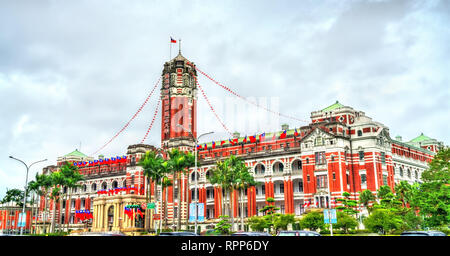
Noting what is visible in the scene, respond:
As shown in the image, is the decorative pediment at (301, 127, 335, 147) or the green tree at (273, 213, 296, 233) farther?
the decorative pediment at (301, 127, 335, 147)

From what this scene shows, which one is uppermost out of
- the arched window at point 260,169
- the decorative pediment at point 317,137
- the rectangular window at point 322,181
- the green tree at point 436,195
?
the decorative pediment at point 317,137

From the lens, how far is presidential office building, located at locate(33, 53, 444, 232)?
77.5m

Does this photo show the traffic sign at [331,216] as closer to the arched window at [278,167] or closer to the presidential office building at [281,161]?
the presidential office building at [281,161]

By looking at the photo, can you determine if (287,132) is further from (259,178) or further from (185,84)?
(185,84)

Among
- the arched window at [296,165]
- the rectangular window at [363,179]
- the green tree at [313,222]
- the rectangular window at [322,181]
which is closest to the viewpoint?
the green tree at [313,222]

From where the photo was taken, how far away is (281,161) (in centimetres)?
8600

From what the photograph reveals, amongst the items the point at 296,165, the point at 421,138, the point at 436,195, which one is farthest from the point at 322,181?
the point at 421,138

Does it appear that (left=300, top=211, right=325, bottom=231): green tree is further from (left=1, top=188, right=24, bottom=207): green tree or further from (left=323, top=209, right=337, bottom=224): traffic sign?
(left=1, top=188, right=24, bottom=207): green tree

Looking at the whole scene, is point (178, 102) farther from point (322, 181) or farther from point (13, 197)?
point (13, 197)

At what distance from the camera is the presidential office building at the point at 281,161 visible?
77500mm

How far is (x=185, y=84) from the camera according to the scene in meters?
104

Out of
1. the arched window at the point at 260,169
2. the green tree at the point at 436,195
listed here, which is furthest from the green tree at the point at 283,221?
the arched window at the point at 260,169

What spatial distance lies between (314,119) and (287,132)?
7554 millimetres

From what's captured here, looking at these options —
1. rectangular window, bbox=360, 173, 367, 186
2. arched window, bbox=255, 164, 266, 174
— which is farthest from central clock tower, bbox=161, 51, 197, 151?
rectangular window, bbox=360, 173, 367, 186
